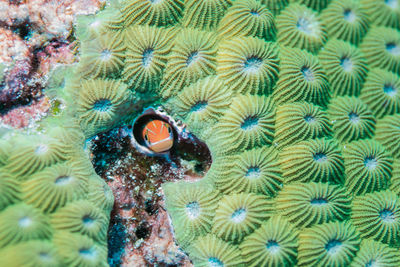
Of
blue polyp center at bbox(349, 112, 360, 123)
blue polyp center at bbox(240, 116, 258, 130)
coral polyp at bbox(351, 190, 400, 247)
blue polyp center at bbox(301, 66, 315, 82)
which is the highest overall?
blue polyp center at bbox(301, 66, 315, 82)

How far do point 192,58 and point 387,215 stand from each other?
301cm

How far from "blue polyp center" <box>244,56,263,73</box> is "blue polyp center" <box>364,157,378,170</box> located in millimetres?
1786

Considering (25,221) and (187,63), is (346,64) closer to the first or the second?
(187,63)

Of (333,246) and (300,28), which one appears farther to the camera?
(300,28)

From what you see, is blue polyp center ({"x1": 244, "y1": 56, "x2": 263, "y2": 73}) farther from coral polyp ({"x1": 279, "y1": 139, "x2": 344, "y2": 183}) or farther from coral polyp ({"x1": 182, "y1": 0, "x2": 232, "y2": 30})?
coral polyp ({"x1": 279, "y1": 139, "x2": 344, "y2": 183})

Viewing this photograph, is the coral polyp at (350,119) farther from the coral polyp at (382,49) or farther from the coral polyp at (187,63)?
the coral polyp at (187,63)

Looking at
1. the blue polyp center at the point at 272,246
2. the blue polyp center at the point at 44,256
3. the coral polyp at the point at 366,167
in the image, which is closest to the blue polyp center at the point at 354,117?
A: the coral polyp at the point at 366,167

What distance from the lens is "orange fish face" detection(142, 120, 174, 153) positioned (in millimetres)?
3674

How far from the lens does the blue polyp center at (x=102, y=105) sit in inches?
141

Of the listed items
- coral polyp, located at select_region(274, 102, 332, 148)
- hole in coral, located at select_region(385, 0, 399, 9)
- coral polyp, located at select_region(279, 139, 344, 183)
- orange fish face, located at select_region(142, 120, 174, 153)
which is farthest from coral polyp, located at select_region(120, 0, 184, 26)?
hole in coral, located at select_region(385, 0, 399, 9)

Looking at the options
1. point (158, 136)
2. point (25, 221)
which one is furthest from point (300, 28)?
point (25, 221)

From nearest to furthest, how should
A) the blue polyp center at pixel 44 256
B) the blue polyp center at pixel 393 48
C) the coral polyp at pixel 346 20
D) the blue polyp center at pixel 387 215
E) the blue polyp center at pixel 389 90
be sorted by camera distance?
the blue polyp center at pixel 44 256, the blue polyp center at pixel 387 215, the blue polyp center at pixel 389 90, the coral polyp at pixel 346 20, the blue polyp center at pixel 393 48

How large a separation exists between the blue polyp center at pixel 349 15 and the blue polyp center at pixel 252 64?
1764 mm

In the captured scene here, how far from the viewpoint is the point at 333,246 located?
3543 millimetres
